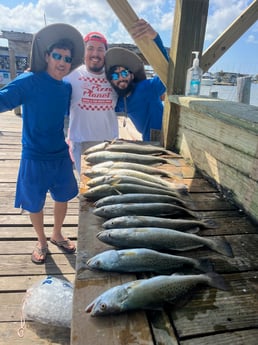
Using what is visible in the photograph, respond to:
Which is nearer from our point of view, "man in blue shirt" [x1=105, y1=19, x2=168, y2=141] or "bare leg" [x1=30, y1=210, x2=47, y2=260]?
"bare leg" [x1=30, y1=210, x2=47, y2=260]

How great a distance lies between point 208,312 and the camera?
128 centimetres

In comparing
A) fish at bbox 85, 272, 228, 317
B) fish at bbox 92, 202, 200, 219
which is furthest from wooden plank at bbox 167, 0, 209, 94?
fish at bbox 85, 272, 228, 317

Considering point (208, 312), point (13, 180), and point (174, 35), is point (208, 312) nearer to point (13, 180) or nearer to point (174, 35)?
point (174, 35)

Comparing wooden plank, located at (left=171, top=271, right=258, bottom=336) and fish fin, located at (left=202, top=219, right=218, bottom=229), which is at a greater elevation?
fish fin, located at (left=202, top=219, right=218, bottom=229)

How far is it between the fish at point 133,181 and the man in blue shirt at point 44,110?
0.85m

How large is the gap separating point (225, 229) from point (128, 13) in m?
2.47

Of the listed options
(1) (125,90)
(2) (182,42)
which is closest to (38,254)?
(1) (125,90)

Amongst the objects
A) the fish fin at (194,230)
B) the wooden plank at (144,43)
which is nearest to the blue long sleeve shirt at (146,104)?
the wooden plank at (144,43)

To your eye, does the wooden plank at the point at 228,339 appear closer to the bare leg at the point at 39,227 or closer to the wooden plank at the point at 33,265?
the wooden plank at the point at 33,265

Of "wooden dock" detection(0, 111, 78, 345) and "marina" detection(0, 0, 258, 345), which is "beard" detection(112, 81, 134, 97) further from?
"wooden dock" detection(0, 111, 78, 345)

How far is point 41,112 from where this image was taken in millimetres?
2959

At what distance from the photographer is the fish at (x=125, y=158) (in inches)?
119

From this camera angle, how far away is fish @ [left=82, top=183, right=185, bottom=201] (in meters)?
2.25

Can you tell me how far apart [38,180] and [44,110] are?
28.6 inches
